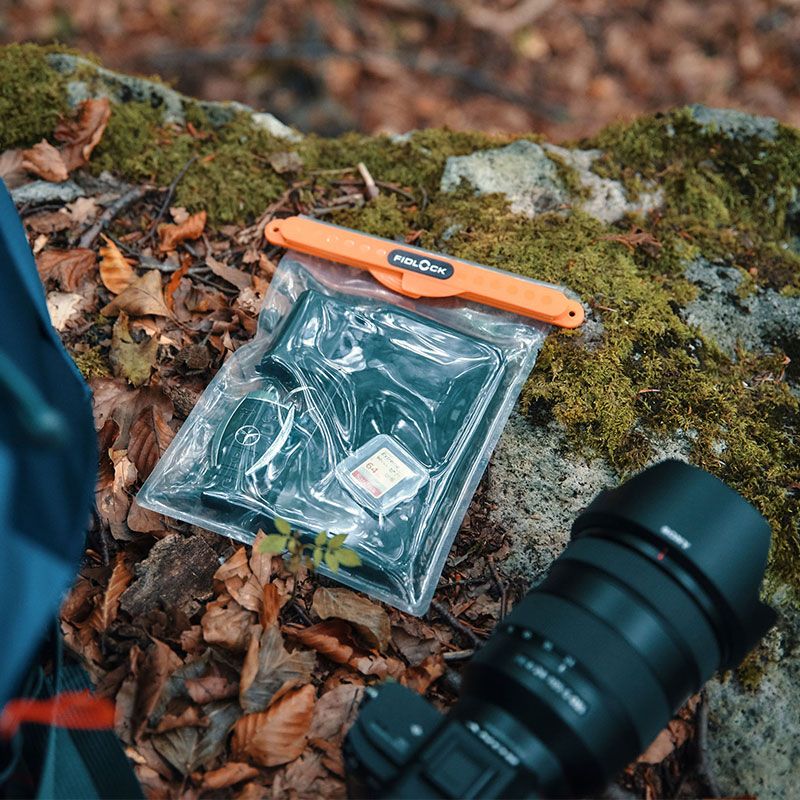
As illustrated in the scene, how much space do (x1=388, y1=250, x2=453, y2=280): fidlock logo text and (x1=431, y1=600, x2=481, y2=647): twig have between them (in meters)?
0.97

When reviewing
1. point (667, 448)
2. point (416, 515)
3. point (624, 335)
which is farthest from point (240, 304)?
point (667, 448)

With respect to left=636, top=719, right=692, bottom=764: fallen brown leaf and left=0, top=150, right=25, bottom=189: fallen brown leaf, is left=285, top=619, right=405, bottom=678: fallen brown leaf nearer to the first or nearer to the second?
left=636, top=719, right=692, bottom=764: fallen brown leaf

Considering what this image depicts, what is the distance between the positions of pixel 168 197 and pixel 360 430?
45.8 inches

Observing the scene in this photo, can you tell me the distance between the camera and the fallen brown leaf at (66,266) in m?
2.55

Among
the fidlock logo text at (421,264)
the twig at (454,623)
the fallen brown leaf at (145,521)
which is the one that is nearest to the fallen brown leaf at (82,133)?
the fidlock logo text at (421,264)

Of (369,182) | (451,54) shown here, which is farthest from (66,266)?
(451,54)

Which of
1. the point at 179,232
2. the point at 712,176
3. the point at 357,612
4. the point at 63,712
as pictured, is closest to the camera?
the point at 63,712

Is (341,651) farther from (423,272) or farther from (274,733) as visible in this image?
(423,272)

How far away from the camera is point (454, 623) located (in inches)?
82.4

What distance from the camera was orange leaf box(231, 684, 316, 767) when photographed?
6.07 feet

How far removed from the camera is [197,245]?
2754 millimetres

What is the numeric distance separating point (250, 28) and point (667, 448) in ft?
13.6

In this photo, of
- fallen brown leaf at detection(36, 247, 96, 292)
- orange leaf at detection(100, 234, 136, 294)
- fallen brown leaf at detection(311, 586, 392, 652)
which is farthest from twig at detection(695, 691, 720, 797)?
fallen brown leaf at detection(36, 247, 96, 292)

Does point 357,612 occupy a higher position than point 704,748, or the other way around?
point 704,748
